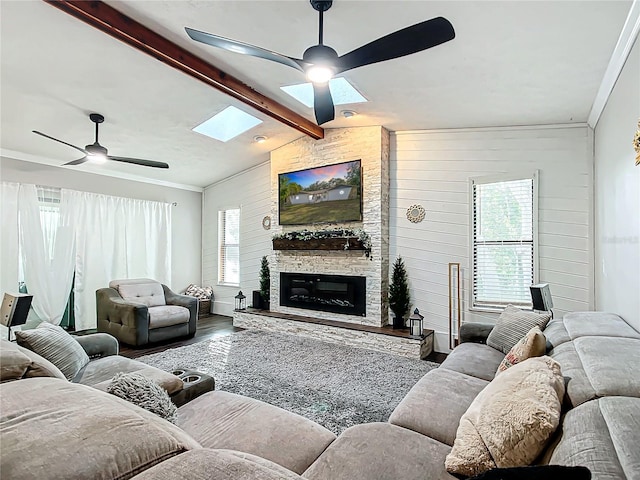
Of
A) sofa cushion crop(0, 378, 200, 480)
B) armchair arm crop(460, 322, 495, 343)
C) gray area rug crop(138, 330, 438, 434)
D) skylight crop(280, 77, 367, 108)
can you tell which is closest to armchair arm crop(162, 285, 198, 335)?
gray area rug crop(138, 330, 438, 434)

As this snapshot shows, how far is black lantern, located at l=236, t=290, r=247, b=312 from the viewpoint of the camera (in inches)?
254

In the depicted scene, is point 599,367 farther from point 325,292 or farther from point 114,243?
point 114,243

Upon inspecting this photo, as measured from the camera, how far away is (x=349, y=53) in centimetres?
227

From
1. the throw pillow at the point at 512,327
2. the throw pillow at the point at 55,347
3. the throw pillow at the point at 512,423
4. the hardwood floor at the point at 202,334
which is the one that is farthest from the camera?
the hardwood floor at the point at 202,334

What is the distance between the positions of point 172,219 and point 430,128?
5253mm

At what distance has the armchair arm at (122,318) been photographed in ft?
16.0

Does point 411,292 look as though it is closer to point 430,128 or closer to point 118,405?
point 430,128

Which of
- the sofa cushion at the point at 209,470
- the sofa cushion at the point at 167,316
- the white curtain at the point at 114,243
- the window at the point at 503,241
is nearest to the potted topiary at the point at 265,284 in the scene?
the sofa cushion at the point at 167,316

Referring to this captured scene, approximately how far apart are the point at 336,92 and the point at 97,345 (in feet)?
12.2

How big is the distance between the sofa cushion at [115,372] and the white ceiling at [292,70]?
2642 mm

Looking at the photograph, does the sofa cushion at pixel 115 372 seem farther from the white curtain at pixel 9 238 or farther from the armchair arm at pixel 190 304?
the white curtain at pixel 9 238

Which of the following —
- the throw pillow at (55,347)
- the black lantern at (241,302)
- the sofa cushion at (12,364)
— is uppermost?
the sofa cushion at (12,364)

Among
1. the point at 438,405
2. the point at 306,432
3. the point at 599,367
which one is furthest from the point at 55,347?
the point at 599,367

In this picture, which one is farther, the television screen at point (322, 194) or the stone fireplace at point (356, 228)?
the television screen at point (322, 194)
